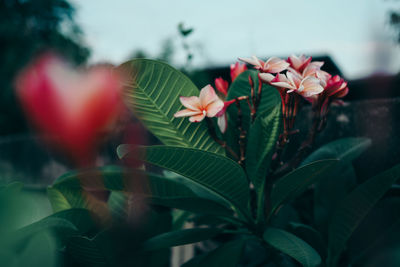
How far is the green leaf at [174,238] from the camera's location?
2.00 feet

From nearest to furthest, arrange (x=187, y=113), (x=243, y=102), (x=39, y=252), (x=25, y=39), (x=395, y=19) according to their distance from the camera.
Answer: (x=39, y=252) < (x=187, y=113) < (x=243, y=102) < (x=395, y=19) < (x=25, y=39)

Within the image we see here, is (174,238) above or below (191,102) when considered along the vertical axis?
below

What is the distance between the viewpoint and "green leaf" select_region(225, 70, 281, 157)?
73 centimetres

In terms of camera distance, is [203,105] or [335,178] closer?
[203,105]

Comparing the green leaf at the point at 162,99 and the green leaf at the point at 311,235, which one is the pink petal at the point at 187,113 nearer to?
the green leaf at the point at 162,99

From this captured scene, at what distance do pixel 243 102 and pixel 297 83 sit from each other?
18 cm

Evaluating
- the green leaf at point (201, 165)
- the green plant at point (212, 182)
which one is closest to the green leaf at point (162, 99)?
the green plant at point (212, 182)

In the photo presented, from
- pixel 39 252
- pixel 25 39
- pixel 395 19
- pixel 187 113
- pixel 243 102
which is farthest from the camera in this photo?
pixel 25 39

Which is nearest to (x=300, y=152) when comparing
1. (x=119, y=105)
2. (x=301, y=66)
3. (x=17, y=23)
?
(x=301, y=66)

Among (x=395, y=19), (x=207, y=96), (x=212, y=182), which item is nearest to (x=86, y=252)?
(x=212, y=182)

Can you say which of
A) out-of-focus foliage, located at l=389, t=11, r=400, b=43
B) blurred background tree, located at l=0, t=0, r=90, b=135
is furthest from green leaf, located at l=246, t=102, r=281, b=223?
blurred background tree, located at l=0, t=0, r=90, b=135

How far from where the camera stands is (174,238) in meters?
0.62

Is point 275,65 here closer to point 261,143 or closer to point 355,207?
point 261,143

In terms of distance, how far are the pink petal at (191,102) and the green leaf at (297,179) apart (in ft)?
0.73
